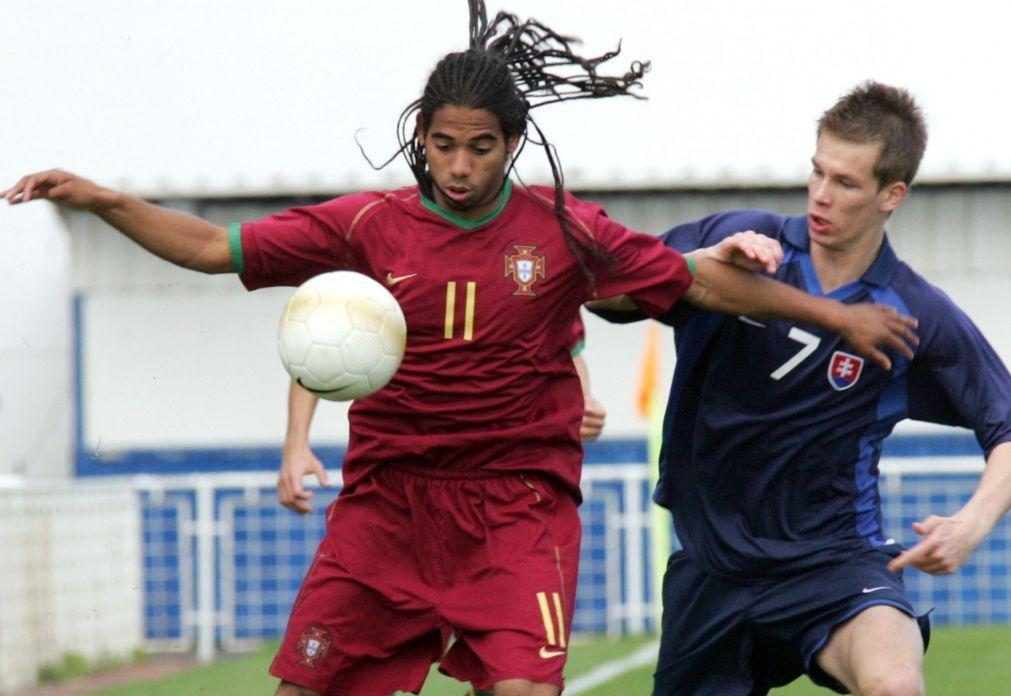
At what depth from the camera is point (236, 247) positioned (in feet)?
16.7

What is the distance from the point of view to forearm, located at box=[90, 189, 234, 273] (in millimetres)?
4910

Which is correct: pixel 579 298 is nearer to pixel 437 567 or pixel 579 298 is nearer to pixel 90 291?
pixel 437 567

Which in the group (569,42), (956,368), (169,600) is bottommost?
(169,600)

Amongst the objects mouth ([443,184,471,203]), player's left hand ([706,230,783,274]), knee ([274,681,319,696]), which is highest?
mouth ([443,184,471,203])

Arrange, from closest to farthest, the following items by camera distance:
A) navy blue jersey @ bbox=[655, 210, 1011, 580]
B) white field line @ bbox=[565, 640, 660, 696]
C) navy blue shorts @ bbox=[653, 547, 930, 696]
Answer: navy blue shorts @ bbox=[653, 547, 930, 696]
navy blue jersey @ bbox=[655, 210, 1011, 580]
white field line @ bbox=[565, 640, 660, 696]

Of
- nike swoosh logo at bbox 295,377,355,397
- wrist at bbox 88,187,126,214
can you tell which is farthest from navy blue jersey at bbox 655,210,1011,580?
wrist at bbox 88,187,126,214

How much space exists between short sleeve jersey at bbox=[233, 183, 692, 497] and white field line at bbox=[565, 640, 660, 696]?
4931 millimetres

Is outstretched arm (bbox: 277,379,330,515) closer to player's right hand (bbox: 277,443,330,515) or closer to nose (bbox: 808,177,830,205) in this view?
player's right hand (bbox: 277,443,330,515)

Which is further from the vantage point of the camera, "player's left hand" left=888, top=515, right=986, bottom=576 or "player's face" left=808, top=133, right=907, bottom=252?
"player's face" left=808, top=133, right=907, bottom=252

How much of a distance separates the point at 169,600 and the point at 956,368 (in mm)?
11391

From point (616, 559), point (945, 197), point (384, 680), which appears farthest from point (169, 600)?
point (384, 680)

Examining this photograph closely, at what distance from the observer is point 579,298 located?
5305mm

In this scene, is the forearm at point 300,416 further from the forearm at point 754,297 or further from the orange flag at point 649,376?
the orange flag at point 649,376

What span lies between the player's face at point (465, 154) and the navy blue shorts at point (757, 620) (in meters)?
1.59
